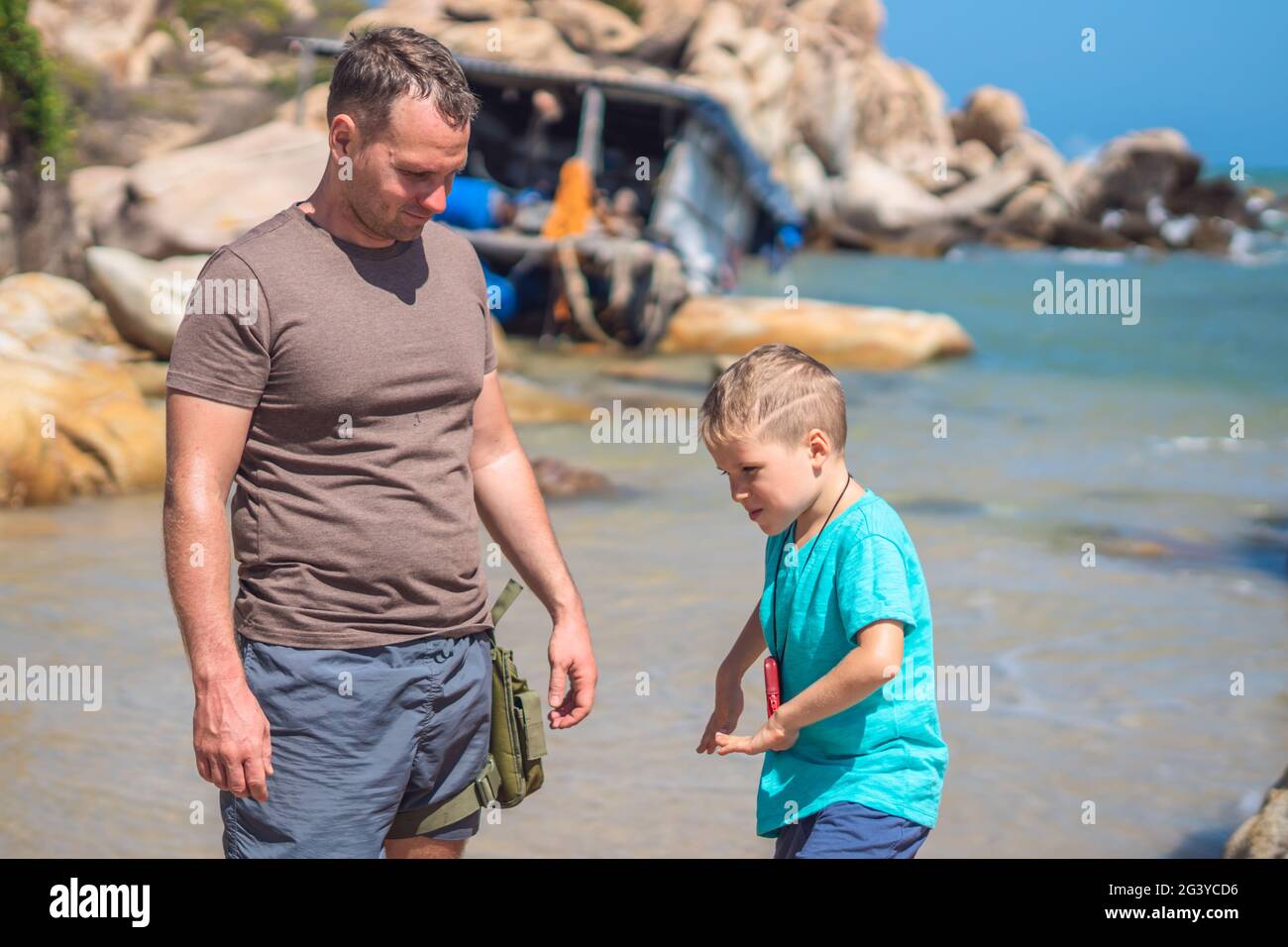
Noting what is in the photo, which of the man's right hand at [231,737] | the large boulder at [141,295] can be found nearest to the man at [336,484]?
the man's right hand at [231,737]

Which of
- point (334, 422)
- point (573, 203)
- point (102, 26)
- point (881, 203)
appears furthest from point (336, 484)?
point (881, 203)

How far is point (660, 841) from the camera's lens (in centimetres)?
473

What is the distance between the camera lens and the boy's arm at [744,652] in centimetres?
296

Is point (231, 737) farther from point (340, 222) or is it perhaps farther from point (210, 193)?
point (210, 193)

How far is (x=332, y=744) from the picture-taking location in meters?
2.65

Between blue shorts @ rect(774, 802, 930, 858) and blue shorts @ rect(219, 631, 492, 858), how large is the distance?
0.74m

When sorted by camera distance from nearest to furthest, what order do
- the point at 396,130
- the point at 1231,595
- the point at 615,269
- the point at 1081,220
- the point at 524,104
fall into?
the point at 396,130, the point at 1231,595, the point at 615,269, the point at 524,104, the point at 1081,220

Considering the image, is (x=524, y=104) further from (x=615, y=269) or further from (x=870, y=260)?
(x=870, y=260)

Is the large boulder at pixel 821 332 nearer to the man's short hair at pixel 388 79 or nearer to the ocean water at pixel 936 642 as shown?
the ocean water at pixel 936 642

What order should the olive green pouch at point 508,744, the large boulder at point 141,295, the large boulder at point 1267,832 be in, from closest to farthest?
the olive green pouch at point 508,744
the large boulder at point 1267,832
the large boulder at point 141,295

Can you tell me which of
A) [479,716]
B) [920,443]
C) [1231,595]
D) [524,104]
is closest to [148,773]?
[479,716]

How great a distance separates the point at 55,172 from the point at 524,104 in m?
8.60

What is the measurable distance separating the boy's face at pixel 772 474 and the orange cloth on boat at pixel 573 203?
15.4 meters

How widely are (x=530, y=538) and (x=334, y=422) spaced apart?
61cm
